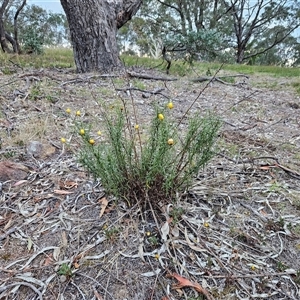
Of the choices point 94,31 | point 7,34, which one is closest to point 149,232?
point 94,31

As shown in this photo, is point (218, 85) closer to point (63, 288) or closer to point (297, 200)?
point (297, 200)

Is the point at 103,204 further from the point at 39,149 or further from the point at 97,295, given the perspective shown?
the point at 39,149

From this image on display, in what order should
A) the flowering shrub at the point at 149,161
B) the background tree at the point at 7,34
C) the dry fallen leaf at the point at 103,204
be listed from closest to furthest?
the flowering shrub at the point at 149,161 < the dry fallen leaf at the point at 103,204 < the background tree at the point at 7,34

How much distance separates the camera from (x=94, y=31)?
3.78m

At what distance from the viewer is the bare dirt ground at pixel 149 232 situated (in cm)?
108

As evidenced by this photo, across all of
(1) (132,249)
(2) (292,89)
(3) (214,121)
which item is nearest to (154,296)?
(1) (132,249)

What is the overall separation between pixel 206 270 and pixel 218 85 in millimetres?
3199

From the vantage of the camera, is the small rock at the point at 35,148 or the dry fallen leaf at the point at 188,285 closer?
the dry fallen leaf at the point at 188,285

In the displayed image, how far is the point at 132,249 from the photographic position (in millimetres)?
1189

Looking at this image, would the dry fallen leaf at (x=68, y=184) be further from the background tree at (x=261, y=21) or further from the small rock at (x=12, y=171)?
the background tree at (x=261, y=21)

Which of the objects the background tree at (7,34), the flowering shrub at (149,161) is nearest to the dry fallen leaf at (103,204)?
the flowering shrub at (149,161)

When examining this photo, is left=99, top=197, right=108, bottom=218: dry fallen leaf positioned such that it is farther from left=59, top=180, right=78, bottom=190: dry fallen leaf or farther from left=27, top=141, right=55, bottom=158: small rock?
left=27, top=141, right=55, bottom=158: small rock

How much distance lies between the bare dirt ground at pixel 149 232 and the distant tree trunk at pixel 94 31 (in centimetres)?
210

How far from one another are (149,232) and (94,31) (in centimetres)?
326
